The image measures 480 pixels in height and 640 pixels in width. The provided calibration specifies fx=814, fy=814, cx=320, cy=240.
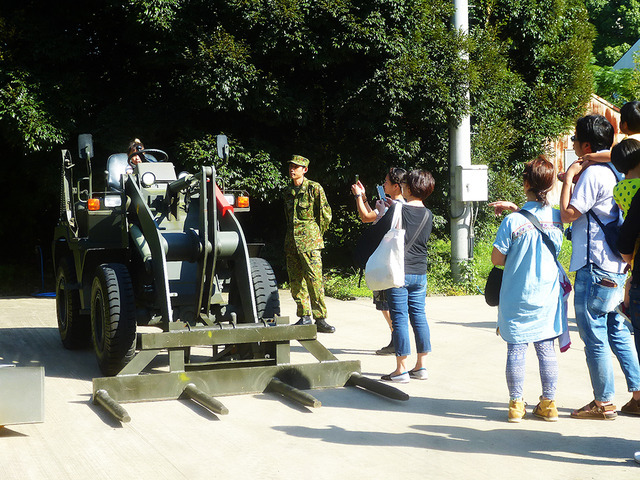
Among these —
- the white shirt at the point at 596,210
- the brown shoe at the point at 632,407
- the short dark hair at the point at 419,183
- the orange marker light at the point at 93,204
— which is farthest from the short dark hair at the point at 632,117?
the orange marker light at the point at 93,204

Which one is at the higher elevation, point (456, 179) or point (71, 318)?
Answer: point (456, 179)

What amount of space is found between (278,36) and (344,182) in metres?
2.53

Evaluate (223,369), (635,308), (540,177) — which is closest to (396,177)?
(540,177)

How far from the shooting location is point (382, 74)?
12.4 metres

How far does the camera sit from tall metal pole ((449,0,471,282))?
41.3 feet

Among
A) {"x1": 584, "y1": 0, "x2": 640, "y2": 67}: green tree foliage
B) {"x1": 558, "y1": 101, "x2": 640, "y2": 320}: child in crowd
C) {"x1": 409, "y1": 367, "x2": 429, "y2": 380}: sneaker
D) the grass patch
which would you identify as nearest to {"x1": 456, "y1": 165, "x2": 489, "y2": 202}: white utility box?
the grass patch

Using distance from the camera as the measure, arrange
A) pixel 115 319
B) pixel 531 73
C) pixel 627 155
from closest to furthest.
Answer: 1. pixel 627 155
2. pixel 115 319
3. pixel 531 73

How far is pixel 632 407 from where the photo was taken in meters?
Result: 5.31

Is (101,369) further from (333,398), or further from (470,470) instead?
(470,470)

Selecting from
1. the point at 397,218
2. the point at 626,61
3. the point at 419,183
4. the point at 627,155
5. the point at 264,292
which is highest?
the point at 626,61

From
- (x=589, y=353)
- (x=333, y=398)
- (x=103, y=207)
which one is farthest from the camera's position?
(x=103, y=207)

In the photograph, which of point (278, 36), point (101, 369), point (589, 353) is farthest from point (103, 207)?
point (278, 36)

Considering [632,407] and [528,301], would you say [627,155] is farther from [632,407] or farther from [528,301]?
[632,407]

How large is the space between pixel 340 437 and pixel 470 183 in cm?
805
